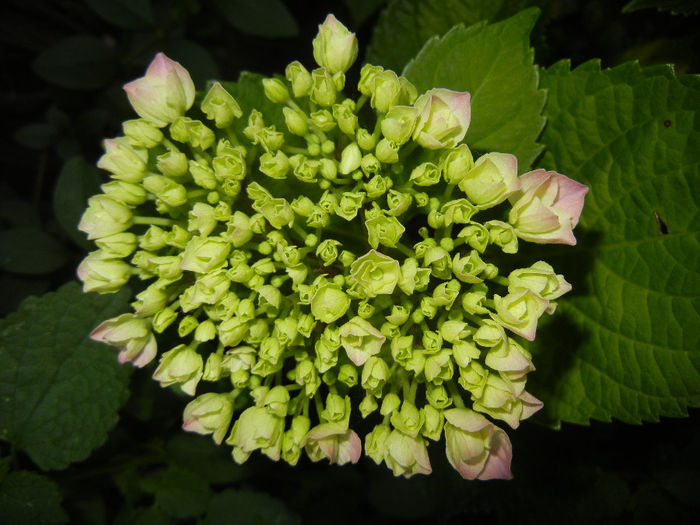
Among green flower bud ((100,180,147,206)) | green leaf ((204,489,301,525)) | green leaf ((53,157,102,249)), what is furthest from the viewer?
green leaf ((53,157,102,249))

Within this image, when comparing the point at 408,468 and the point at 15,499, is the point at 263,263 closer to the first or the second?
the point at 408,468

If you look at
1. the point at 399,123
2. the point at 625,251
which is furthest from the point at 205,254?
the point at 625,251

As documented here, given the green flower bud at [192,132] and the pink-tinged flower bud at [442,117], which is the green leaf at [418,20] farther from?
the green flower bud at [192,132]

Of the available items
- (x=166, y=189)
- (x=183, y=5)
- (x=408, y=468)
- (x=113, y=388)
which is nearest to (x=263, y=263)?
(x=166, y=189)

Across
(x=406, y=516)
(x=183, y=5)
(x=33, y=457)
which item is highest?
(x=183, y=5)

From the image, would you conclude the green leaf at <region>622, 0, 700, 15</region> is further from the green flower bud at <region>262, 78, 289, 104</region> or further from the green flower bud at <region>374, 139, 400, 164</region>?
the green flower bud at <region>262, 78, 289, 104</region>

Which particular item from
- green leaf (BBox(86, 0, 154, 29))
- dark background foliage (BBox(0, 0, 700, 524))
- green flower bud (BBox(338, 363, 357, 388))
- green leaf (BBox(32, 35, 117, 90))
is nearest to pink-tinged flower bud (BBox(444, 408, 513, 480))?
green flower bud (BBox(338, 363, 357, 388))

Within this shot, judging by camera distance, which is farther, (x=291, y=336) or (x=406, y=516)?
(x=406, y=516)
